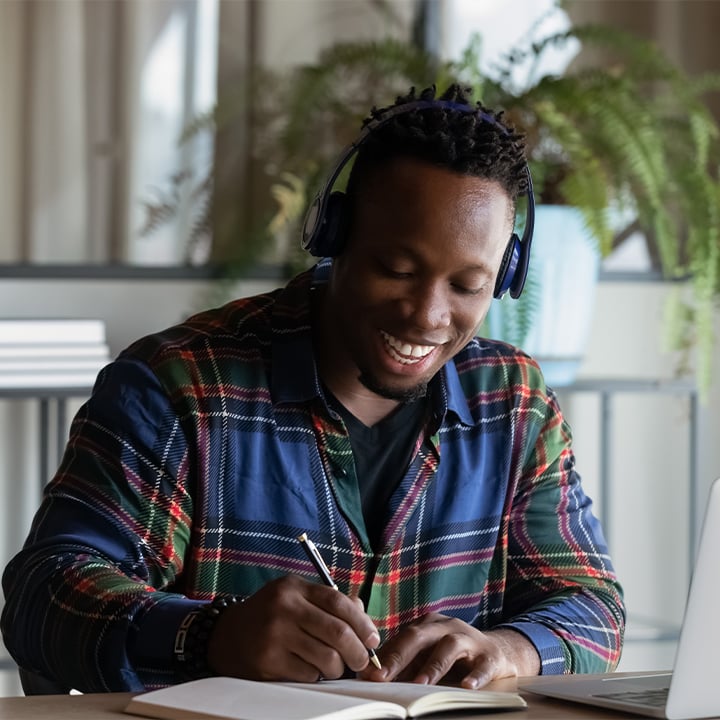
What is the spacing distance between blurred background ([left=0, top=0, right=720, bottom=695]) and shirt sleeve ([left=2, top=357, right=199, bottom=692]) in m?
1.34

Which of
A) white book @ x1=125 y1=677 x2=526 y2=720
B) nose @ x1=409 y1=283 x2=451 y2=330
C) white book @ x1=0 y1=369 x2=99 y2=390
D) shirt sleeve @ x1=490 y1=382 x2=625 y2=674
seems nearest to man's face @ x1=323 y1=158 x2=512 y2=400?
nose @ x1=409 y1=283 x2=451 y2=330

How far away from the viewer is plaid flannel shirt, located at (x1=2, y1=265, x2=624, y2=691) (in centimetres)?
125

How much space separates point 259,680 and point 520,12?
238 cm

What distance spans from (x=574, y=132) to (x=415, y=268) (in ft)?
4.56

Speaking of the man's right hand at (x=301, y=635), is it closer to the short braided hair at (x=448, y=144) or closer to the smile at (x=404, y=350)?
the smile at (x=404, y=350)

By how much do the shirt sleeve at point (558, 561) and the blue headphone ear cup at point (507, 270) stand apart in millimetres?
169

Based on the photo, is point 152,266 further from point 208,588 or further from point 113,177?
point 208,588

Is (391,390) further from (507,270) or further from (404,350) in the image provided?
(507,270)

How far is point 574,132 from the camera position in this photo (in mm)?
2648

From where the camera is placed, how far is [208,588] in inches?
54.8

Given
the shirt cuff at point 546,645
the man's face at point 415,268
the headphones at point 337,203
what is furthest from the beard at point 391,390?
the shirt cuff at point 546,645

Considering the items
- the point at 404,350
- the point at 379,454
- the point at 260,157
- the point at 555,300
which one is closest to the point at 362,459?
the point at 379,454

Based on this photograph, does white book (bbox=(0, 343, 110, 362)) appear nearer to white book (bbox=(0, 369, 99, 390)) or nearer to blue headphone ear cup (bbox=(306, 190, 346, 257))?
white book (bbox=(0, 369, 99, 390))

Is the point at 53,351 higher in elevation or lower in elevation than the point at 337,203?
lower
